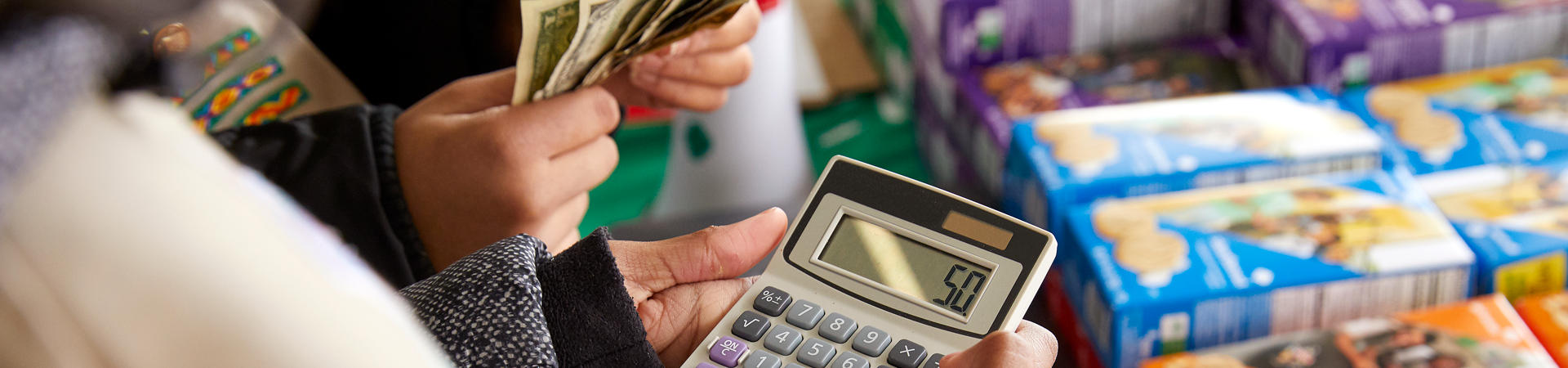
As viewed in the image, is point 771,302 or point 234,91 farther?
point 234,91

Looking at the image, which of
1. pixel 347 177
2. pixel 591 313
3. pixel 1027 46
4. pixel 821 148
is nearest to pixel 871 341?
pixel 591 313

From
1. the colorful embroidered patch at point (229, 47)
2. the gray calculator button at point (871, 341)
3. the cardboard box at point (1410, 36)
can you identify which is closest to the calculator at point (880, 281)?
the gray calculator button at point (871, 341)

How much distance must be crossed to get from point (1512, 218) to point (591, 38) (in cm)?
69

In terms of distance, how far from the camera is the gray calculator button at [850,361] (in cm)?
42

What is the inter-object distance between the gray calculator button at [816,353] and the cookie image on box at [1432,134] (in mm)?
656

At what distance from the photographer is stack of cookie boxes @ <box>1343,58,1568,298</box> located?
0.71m

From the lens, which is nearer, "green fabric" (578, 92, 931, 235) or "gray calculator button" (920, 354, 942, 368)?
"gray calculator button" (920, 354, 942, 368)

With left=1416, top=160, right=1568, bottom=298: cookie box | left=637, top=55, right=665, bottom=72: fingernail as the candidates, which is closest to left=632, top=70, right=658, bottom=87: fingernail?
left=637, top=55, right=665, bottom=72: fingernail

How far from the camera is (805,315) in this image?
1.47 feet

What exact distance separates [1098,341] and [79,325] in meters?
0.69

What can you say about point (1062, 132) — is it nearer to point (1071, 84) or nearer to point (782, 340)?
point (1071, 84)

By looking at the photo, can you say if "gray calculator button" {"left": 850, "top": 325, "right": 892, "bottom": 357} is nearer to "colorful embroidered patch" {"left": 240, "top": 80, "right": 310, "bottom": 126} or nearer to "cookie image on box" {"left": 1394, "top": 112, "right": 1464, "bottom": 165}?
"colorful embroidered patch" {"left": 240, "top": 80, "right": 310, "bottom": 126}

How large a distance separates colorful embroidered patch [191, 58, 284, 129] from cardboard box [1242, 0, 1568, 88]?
2.76 feet

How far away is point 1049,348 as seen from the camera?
392mm
